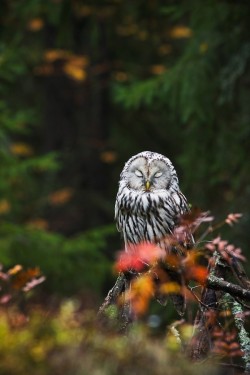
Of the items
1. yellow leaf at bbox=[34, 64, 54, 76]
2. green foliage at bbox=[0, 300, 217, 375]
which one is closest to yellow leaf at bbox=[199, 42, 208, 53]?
yellow leaf at bbox=[34, 64, 54, 76]

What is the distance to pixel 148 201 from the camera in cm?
704

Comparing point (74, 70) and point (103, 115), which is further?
point (103, 115)

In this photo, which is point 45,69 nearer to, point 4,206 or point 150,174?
point 4,206

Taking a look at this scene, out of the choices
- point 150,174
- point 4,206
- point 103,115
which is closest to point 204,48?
point 150,174

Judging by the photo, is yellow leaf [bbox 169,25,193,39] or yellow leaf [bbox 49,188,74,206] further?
yellow leaf [bbox 49,188,74,206]

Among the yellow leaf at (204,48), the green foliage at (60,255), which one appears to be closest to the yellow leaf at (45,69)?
the green foliage at (60,255)

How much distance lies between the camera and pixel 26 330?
2633 millimetres

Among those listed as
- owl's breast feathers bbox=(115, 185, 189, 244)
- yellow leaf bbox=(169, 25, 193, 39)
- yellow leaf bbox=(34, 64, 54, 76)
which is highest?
yellow leaf bbox=(34, 64, 54, 76)

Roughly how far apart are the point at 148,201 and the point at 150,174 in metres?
0.24

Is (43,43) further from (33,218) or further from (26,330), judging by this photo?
(26,330)

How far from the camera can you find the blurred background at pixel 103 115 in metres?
11.2

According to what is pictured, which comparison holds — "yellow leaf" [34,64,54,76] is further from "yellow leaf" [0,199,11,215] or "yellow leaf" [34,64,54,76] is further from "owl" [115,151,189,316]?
"owl" [115,151,189,316]

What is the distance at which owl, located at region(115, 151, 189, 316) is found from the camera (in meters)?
6.97

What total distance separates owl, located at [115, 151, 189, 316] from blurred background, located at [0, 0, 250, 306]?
3.83m
